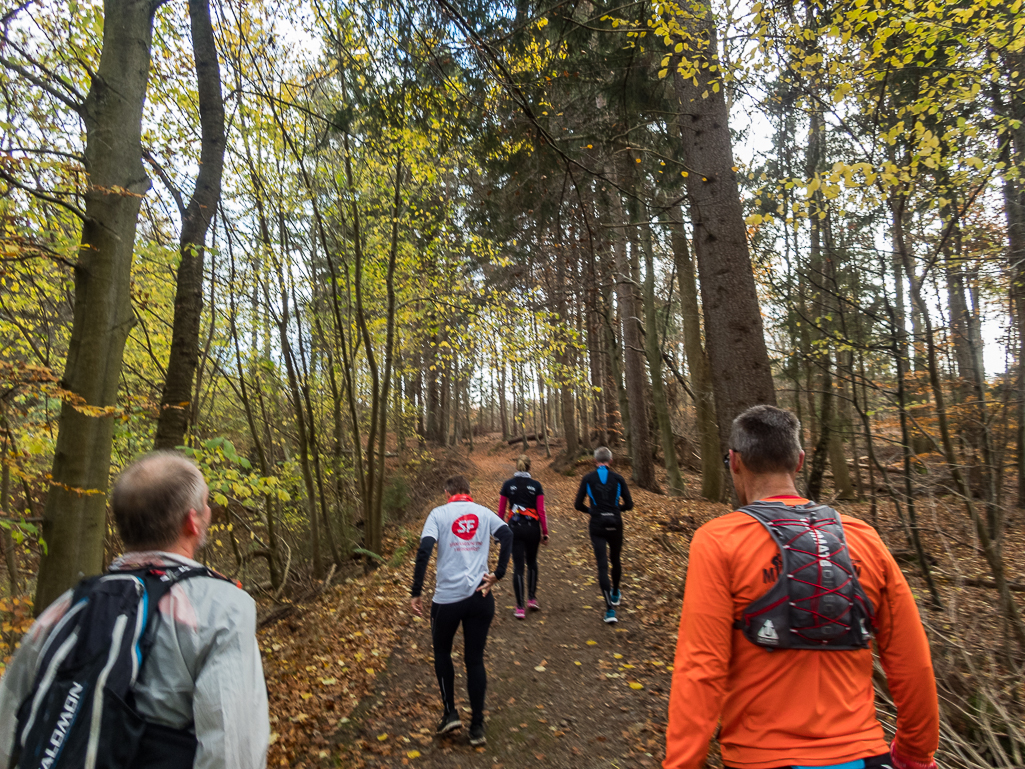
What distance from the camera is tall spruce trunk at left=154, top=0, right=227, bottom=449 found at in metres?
5.20

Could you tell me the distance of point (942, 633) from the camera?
3.89m

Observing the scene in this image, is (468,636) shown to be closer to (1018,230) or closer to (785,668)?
(785,668)

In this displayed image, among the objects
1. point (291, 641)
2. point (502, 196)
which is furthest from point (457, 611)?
point (502, 196)

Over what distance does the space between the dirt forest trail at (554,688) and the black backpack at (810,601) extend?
3.07 meters

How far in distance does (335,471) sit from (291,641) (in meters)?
4.92

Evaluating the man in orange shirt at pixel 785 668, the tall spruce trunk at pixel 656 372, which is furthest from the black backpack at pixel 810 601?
the tall spruce trunk at pixel 656 372

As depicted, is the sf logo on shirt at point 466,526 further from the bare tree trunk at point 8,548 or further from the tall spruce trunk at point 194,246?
the bare tree trunk at point 8,548

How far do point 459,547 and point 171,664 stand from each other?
9.33 feet

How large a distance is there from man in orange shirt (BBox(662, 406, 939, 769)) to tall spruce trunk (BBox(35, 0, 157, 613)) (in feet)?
13.3

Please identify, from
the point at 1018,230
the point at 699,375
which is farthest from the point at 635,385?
the point at 1018,230

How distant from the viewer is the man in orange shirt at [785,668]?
1.56 m

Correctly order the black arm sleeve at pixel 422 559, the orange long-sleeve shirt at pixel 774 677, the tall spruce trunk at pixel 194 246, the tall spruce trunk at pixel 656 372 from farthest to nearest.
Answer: the tall spruce trunk at pixel 656 372 → the tall spruce trunk at pixel 194 246 → the black arm sleeve at pixel 422 559 → the orange long-sleeve shirt at pixel 774 677

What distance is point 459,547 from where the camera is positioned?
4.14 meters

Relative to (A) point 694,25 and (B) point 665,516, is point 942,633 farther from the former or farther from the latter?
(B) point 665,516
